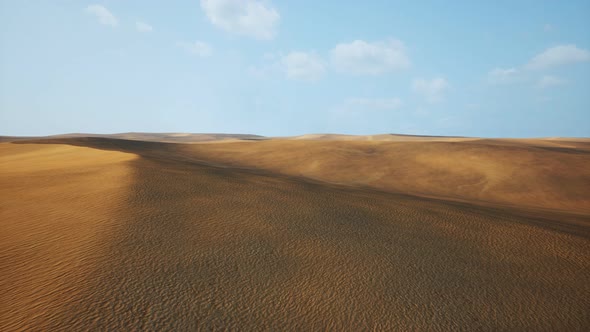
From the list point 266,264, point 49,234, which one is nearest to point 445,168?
point 266,264

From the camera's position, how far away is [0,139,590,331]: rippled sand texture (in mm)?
4102

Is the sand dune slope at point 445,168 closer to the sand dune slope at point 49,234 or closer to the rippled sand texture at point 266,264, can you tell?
the rippled sand texture at point 266,264

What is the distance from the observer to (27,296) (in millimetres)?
4016

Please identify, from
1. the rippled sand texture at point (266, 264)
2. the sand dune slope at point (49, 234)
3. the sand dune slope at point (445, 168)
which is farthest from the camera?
the sand dune slope at point (445, 168)

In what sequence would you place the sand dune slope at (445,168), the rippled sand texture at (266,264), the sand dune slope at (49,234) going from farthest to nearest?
the sand dune slope at (445,168) < the rippled sand texture at (266,264) < the sand dune slope at (49,234)

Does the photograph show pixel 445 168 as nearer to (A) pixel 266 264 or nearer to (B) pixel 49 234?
(A) pixel 266 264

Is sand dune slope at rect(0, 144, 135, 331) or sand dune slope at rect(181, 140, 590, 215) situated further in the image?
sand dune slope at rect(181, 140, 590, 215)

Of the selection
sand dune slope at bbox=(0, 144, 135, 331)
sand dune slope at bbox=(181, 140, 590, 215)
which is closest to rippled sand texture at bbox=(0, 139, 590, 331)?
sand dune slope at bbox=(0, 144, 135, 331)

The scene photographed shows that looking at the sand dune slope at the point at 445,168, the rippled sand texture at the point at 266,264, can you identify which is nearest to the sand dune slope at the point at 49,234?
the rippled sand texture at the point at 266,264

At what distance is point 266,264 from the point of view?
17.5ft

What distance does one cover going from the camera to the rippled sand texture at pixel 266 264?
13.5ft

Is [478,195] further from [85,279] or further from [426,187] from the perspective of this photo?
[85,279]

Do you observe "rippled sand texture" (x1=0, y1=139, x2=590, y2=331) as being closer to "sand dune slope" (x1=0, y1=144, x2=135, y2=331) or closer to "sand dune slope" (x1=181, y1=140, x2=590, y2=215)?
"sand dune slope" (x1=0, y1=144, x2=135, y2=331)

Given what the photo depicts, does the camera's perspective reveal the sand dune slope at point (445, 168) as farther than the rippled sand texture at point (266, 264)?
Yes
